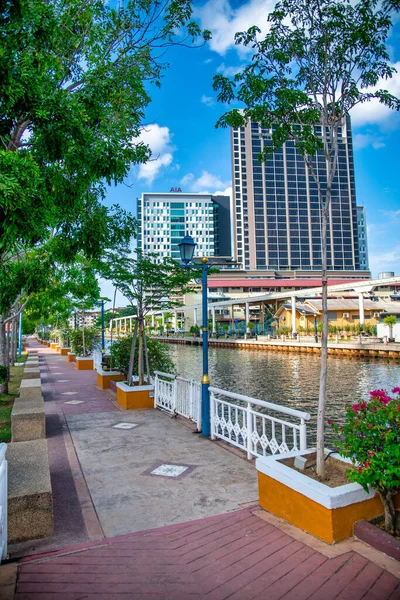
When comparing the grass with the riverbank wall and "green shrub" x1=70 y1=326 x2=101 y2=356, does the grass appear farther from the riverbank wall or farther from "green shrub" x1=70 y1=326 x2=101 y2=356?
the riverbank wall

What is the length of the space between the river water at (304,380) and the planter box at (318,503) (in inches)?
247

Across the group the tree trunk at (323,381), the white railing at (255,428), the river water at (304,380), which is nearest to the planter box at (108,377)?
the river water at (304,380)

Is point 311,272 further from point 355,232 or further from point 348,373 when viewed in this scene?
point 348,373

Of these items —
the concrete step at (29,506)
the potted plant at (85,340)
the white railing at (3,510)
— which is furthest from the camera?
the potted plant at (85,340)

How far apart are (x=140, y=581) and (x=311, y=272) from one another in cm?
13792

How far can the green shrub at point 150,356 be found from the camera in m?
12.5

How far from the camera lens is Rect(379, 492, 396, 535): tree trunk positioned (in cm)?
355

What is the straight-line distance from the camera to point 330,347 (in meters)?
34.3

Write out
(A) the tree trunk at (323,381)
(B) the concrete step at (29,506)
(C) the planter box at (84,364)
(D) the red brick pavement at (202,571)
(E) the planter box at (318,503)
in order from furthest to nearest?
(C) the planter box at (84,364), (A) the tree trunk at (323,381), (B) the concrete step at (29,506), (E) the planter box at (318,503), (D) the red brick pavement at (202,571)

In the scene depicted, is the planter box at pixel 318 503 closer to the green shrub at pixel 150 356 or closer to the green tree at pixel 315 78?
the green tree at pixel 315 78

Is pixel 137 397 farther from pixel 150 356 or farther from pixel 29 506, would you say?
pixel 29 506

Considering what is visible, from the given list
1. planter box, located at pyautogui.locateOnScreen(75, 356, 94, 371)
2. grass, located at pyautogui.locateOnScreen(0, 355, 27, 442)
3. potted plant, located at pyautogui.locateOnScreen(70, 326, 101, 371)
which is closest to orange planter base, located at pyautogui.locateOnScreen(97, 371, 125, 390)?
grass, located at pyautogui.locateOnScreen(0, 355, 27, 442)

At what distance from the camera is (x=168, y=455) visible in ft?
21.0

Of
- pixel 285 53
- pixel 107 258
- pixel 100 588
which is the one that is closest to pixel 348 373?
pixel 107 258
